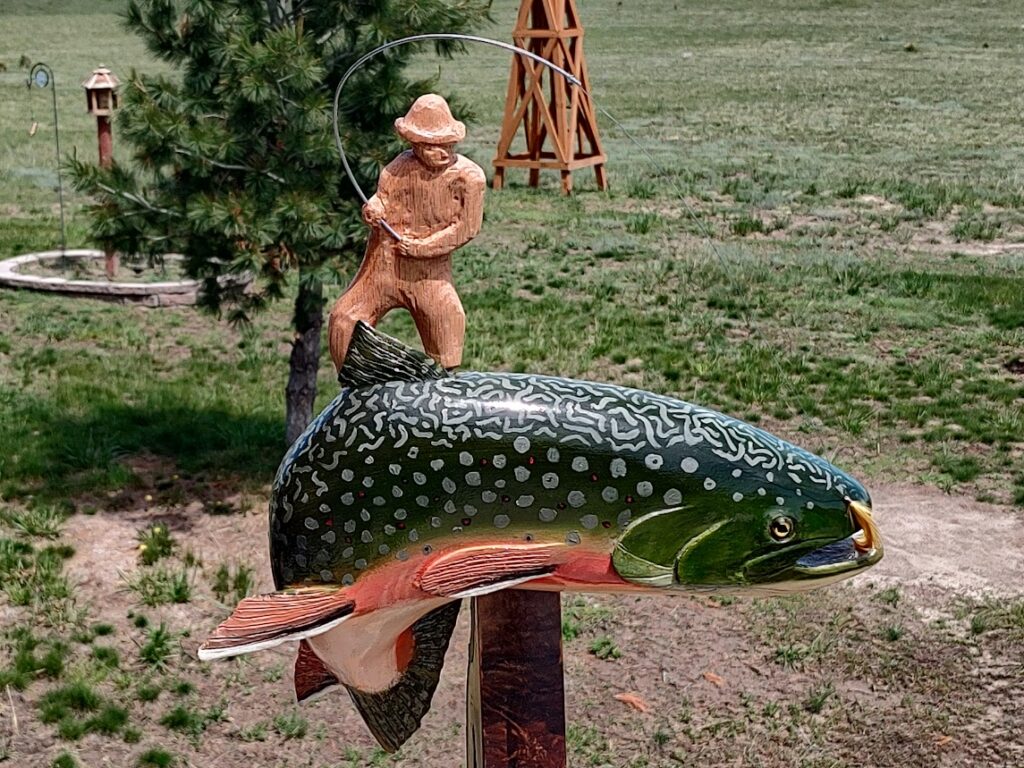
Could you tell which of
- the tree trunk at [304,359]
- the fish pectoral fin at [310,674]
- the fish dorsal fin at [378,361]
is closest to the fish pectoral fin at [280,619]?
the fish pectoral fin at [310,674]

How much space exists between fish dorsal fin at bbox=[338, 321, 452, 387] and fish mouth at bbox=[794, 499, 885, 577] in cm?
124

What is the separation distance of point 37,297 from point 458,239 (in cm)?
1027

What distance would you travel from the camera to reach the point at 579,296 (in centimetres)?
1370

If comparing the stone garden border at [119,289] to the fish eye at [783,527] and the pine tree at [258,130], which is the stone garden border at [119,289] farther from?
the fish eye at [783,527]

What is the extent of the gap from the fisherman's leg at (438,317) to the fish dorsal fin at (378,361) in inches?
15.2

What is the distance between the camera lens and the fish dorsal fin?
4.04 meters

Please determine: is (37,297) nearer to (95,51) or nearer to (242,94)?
(242,94)

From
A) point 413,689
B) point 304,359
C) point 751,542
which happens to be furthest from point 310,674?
point 304,359

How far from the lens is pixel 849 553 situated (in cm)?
379

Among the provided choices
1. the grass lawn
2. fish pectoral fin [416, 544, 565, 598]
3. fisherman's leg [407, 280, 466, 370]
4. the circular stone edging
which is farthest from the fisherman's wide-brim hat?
the circular stone edging

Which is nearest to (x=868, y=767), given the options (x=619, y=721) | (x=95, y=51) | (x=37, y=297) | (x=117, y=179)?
(x=619, y=721)

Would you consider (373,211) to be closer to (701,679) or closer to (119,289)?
(701,679)

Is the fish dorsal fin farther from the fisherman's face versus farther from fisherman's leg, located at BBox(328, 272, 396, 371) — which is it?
the fisherman's face

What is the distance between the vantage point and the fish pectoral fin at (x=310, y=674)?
14.7 ft
